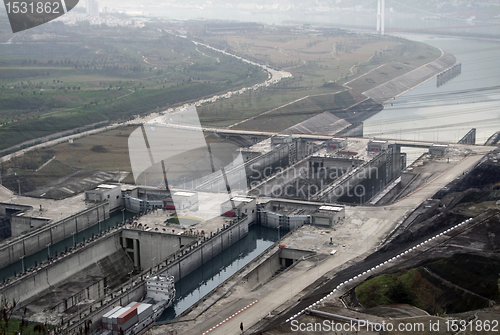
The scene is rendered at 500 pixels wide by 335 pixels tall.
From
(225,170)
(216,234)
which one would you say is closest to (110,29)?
(225,170)

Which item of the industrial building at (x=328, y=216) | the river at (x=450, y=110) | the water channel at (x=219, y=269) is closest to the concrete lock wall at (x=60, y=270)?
the water channel at (x=219, y=269)

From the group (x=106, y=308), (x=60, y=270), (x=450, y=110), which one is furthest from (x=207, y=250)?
(x=450, y=110)

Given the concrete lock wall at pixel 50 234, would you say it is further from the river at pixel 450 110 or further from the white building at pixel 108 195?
the river at pixel 450 110

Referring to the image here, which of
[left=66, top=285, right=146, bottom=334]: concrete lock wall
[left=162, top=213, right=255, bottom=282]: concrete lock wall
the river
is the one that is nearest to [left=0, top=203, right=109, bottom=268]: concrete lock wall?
[left=162, top=213, right=255, bottom=282]: concrete lock wall

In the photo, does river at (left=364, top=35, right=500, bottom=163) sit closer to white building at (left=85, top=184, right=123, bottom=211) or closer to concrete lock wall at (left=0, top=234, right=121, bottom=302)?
white building at (left=85, top=184, right=123, bottom=211)

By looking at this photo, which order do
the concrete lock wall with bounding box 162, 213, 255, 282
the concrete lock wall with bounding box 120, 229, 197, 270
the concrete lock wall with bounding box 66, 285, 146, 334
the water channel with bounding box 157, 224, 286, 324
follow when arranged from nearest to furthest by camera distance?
1. the concrete lock wall with bounding box 66, 285, 146, 334
2. the water channel with bounding box 157, 224, 286, 324
3. the concrete lock wall with bounding box 162, 213, 255, 282
4. the concrete lock wall with bounding box 120, 229, 197, 270

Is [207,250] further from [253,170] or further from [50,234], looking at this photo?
[253,170]
